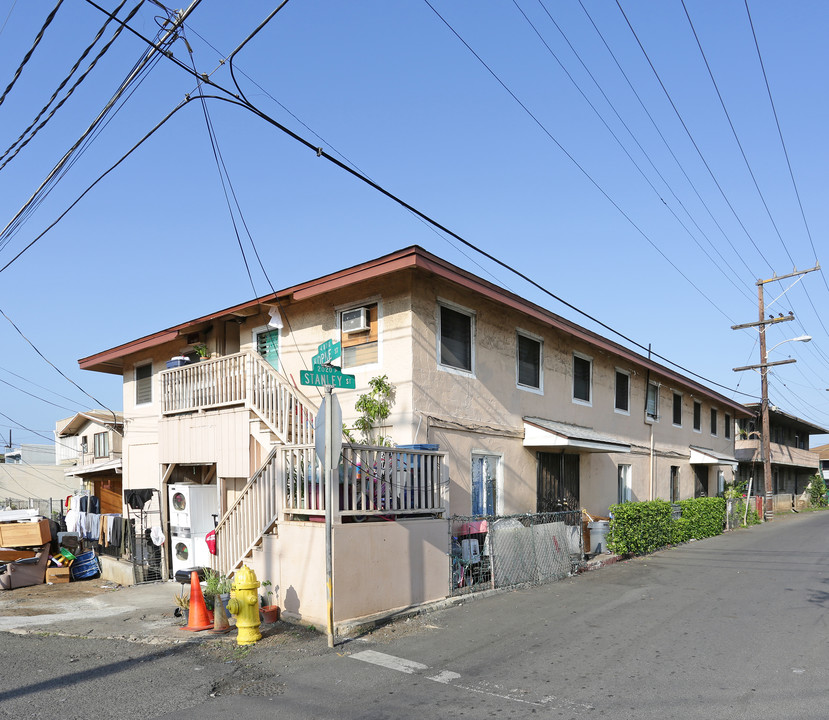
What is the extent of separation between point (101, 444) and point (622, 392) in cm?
2723

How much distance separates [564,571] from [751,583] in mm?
3347

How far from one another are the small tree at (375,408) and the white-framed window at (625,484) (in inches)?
398

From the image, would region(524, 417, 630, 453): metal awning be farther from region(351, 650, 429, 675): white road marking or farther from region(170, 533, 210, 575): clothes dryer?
region(351, 650, 429, 675): white road marking

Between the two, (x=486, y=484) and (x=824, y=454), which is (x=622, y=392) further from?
(x=824, y=454)

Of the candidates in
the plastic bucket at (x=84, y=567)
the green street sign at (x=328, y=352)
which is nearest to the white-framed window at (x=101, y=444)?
the plastic bucket at (x=84, y=567)

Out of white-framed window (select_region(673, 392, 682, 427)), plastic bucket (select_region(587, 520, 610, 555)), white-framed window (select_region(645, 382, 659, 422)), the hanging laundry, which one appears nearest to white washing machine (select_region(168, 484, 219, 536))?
the hanging laundry

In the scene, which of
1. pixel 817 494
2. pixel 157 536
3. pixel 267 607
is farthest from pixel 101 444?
pixel 817 494

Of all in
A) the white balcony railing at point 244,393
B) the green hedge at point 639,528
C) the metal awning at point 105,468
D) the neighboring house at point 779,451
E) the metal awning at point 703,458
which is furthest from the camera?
the neighboring house at point 779,451

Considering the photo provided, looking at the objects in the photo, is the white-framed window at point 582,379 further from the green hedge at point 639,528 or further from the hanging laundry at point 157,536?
the hanging laundry at point 157,536

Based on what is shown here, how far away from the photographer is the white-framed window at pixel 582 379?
17.1m

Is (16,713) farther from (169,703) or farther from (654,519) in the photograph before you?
(654,519)

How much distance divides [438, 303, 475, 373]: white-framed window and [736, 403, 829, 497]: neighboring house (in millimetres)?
21357

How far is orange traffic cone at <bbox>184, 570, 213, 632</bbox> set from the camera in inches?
357

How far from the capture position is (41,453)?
5822cm
